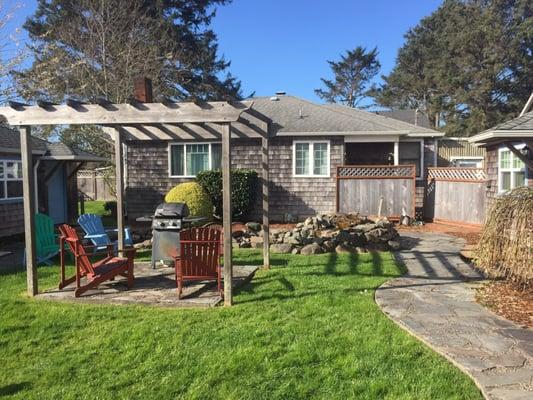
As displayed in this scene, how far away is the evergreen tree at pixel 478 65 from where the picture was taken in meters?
35.2

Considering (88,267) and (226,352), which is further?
(88,267)

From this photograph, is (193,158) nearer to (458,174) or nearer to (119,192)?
(119,192)

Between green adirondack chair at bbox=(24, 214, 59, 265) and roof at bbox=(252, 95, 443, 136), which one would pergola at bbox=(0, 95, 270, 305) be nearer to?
green adirondack chair at bbox=(24, 214, 59, 265)

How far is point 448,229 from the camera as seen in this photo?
12.5 meters

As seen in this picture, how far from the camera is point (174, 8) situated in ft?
83.5

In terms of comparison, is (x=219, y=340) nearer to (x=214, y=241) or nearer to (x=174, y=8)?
(x=214, y=241)

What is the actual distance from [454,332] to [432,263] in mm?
3646

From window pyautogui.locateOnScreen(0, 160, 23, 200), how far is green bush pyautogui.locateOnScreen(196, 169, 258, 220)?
503cm

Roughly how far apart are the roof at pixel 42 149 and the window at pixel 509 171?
1222cm

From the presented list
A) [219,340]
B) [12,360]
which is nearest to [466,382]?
[219,340]

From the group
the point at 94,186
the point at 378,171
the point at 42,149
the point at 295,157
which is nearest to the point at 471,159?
the point at 378,171

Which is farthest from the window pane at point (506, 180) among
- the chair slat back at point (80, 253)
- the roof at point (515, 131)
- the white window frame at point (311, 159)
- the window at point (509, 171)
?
the chair slat back at point (80, 253)

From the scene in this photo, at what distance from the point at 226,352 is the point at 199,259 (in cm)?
179

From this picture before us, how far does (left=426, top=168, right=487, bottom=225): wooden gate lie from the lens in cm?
1270
